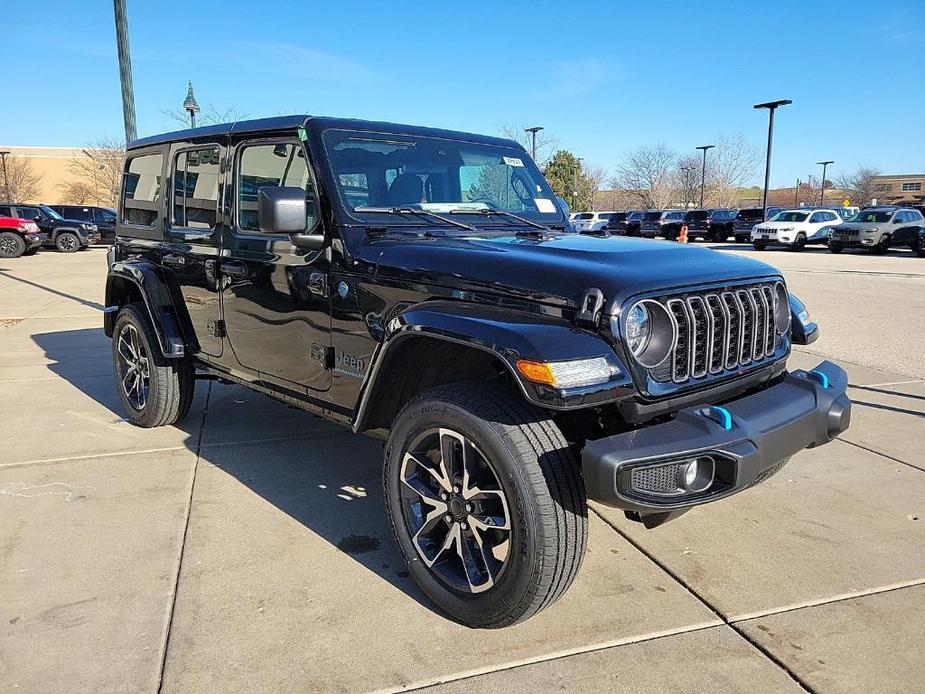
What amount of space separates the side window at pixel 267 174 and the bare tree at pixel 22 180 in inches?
2487

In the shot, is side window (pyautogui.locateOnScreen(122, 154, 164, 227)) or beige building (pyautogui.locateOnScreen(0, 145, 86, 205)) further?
beige building (pyautogui.locateOnScreen(0, 145, 86, 205))

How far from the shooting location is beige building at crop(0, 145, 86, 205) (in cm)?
6297

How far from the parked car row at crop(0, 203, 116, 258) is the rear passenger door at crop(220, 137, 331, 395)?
61.4 feet

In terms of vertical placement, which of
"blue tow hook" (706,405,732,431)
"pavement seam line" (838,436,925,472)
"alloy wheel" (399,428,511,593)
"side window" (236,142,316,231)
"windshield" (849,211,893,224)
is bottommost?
"pavement seam line" (838,436,925,472)

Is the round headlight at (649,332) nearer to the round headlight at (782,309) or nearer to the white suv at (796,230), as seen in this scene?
the round headlight at (782,309)

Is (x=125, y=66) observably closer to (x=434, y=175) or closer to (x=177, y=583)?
(x=434, y=175)

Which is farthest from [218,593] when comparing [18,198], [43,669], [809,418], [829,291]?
[18,198]

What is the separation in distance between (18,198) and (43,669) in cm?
6768

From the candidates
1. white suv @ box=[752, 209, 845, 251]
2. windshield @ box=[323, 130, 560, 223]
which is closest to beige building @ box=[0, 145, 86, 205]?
white suv @ box=[752, 209, 845, 251]

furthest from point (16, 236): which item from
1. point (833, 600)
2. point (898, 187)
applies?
point (898, 187)

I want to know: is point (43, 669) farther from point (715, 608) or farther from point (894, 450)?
point (894, 450)

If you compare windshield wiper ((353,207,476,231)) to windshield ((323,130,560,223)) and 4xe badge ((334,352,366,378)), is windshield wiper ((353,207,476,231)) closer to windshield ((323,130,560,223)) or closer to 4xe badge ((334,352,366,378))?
windshield ((323,130,560,223))

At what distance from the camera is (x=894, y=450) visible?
4.61 m

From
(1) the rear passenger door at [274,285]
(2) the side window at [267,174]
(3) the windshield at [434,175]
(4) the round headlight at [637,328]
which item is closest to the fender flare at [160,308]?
(1) the rear passenger door at [274,285]
